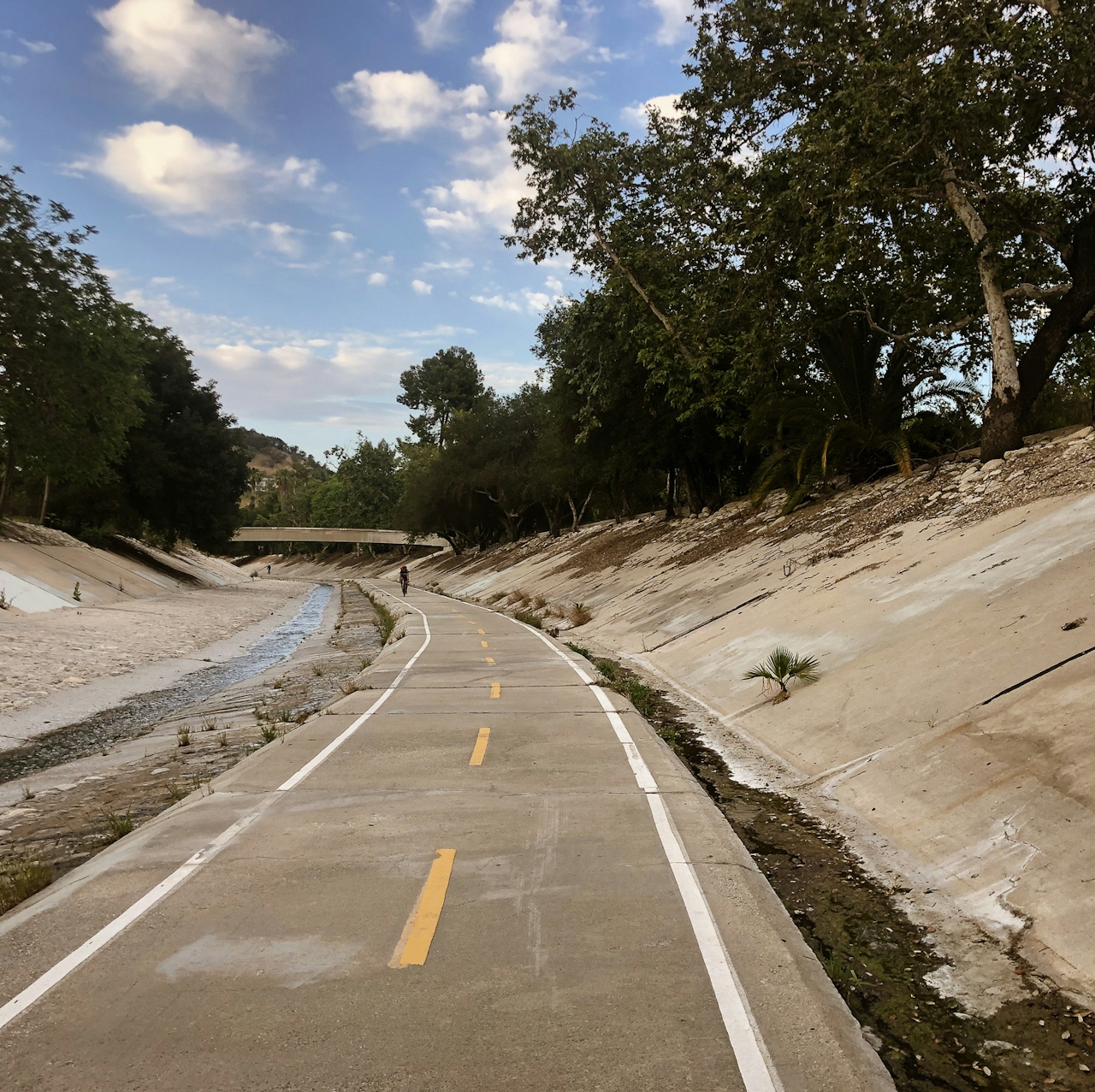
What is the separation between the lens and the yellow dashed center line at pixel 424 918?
14.5 ft

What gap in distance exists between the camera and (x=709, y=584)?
22.5 m

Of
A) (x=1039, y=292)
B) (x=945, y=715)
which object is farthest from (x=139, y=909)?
(x=1039, y=292)

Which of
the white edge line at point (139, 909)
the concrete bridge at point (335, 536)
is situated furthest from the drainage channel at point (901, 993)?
the concrete bridge at point (335, 536)

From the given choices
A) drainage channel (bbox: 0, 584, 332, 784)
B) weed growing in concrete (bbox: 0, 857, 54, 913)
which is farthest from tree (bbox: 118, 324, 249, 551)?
weed growing in concrete (bbox: 0, 857, 54, 913)

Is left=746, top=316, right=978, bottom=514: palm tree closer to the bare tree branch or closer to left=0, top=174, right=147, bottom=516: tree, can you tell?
the bare tree branch

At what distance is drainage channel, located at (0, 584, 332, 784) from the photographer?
37.0 ft

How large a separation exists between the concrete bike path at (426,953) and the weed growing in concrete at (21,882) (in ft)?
0.82

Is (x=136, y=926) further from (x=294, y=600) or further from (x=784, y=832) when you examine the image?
(x=294, y=600)

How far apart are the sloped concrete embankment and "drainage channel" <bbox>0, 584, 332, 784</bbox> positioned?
897 cm

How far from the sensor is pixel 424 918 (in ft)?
16.0

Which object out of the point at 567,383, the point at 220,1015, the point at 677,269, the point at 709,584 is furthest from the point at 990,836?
the point at 567,383

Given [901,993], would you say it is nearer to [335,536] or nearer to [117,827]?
[117,827]

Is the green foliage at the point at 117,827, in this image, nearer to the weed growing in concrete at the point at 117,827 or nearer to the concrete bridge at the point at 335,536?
the weed growing in concrete at the point at 117,827

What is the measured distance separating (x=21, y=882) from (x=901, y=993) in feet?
18.6
